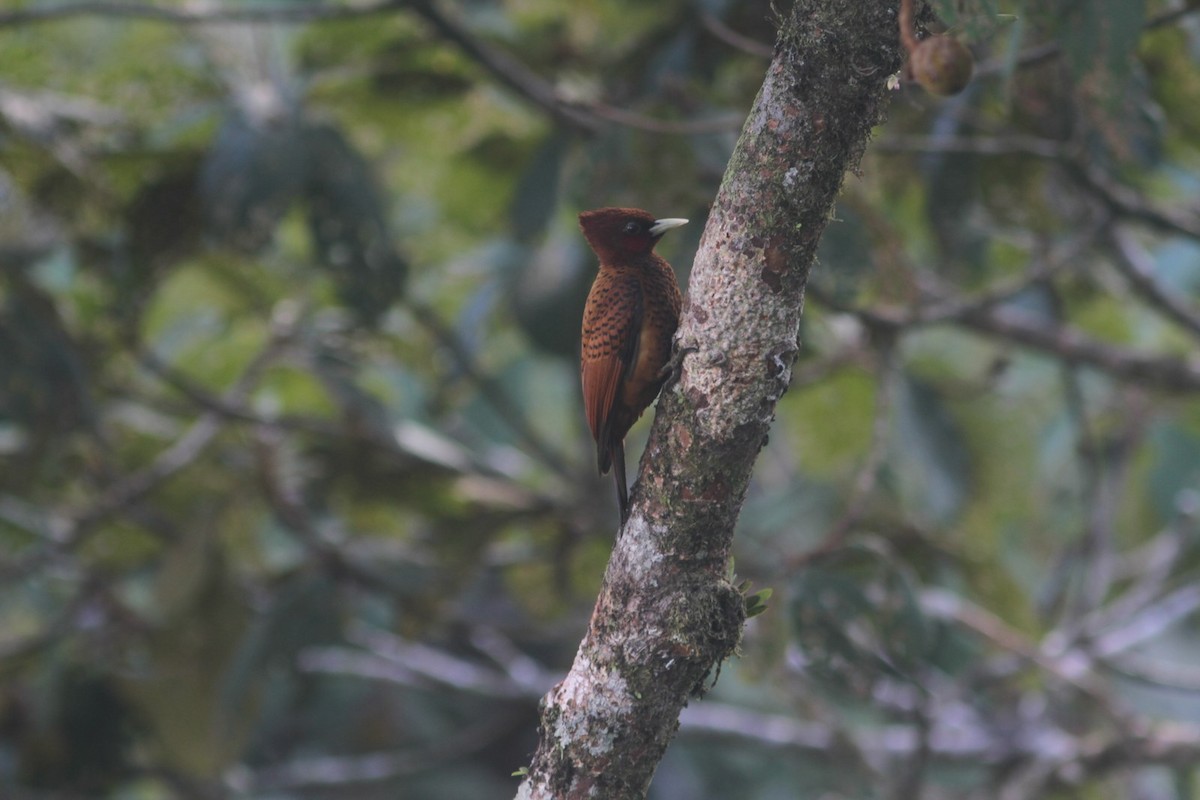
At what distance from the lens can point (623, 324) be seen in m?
2.41

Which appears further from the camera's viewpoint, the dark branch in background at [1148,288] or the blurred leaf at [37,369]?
the dark branch in background at [1148,288]

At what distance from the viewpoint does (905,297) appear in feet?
12.2

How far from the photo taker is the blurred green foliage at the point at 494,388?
12.7 feet

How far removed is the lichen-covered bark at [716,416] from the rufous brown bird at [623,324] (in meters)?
0.50

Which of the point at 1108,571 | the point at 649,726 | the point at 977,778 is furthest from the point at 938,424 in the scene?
the point at 649,726

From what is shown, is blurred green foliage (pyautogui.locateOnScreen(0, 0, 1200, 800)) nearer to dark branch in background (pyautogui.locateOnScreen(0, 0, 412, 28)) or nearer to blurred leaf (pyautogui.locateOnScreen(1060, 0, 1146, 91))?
dark branch in background (pyautogui.locateOnScreen(0, 0, 412, 28))

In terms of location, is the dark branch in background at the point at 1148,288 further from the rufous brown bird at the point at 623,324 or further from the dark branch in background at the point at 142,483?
the dark branch in background at the point at 142,483

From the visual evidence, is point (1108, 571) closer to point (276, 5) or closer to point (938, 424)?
point (938, 424)

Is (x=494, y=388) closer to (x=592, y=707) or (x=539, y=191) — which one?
(x=539, y=191)

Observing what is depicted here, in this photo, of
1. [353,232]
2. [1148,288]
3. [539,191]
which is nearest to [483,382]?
[353,232]

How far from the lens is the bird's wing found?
2.41 m

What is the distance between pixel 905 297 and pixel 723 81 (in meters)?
1.51

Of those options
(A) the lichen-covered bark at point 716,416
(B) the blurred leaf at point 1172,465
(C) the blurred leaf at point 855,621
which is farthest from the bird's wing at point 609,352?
(B) the blurred leaf at point 1172,465

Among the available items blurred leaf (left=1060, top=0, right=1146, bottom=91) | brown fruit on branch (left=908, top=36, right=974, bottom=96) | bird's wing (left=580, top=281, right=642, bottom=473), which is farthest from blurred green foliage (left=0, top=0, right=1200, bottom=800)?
brown fruit on branch (left=908, top=36, right=974, bottom=96)
